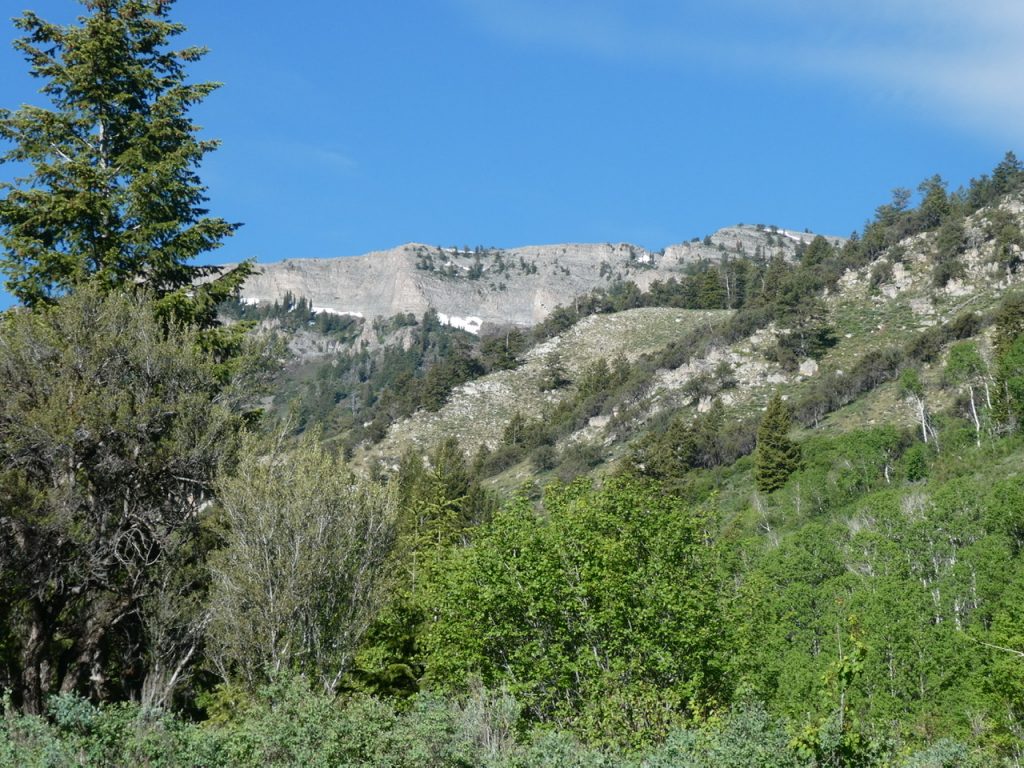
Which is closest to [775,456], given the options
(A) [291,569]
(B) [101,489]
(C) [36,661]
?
(A) [291,569]

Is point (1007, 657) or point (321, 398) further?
→ point (321, 398)

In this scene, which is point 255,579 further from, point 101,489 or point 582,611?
point 582,611

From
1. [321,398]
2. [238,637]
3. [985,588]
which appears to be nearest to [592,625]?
[238,637]

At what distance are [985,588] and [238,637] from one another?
34.8 m

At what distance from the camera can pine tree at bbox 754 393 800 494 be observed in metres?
64.3

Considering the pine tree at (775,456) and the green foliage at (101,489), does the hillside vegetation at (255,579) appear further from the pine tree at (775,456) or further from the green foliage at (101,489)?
the pine tree at (775,456)

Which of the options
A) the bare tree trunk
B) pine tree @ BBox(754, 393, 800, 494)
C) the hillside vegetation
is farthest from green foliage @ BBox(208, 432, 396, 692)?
pine tree @ BBox(754, 393, 800, 494)

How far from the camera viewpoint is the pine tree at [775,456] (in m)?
64.3

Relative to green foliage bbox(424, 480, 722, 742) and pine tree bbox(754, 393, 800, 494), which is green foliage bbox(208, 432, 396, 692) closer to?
green foliage bbox(424, 480, 722, 742)

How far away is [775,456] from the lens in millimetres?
64750

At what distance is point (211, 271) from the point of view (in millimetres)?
21188

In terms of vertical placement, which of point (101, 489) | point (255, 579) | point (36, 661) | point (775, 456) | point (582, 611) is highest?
point (775, 456)

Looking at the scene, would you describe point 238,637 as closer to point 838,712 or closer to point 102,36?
point 838,712

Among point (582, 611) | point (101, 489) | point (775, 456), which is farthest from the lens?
point (775, 456)
